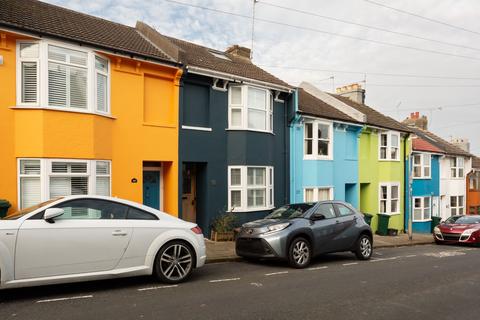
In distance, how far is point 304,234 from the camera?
9125mm

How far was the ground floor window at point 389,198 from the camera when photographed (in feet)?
71.7

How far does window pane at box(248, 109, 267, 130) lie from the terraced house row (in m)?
0.04

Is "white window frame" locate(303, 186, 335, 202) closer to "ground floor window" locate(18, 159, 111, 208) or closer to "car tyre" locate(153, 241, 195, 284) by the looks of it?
"ground floor window" locate(18, 159, 111, 208)

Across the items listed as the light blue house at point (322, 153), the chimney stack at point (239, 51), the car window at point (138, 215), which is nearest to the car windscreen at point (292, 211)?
the car window at point (138, 215)

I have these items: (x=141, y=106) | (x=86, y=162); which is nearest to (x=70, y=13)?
(x=141, y=106)

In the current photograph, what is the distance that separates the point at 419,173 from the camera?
25.8 meters

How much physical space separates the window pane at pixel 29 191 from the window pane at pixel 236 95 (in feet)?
23.1

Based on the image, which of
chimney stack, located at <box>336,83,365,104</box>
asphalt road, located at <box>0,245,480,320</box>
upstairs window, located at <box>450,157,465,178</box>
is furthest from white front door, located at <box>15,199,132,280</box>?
upstairs window, located at <box>450,157,465,178</box>

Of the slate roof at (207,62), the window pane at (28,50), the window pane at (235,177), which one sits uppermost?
the slate roof at (207,62)

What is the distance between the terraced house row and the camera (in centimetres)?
982

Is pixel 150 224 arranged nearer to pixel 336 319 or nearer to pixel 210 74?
pixel 336 319

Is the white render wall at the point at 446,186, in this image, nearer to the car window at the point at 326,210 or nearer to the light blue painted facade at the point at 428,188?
the light blue painted facade at the point at 428,188

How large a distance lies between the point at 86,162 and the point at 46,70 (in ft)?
8.13

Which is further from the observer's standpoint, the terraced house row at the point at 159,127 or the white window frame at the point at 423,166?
the white window frame at the point at 423,166
